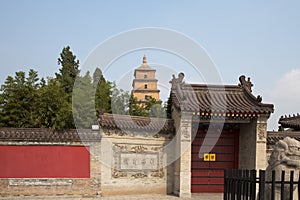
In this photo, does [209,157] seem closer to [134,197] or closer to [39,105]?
[134,197]

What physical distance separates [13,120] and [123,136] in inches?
180

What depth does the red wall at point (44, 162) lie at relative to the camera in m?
10.2

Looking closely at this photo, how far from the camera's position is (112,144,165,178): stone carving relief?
11469mm

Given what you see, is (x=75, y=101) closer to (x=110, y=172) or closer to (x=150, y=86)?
(x=110, y=172)

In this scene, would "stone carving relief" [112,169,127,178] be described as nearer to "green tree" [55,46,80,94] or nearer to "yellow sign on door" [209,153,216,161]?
"yellow sign on door" [209,153,216,161]

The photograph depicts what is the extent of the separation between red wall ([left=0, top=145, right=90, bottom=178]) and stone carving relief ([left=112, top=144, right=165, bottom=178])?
1.12 m

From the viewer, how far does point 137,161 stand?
11.8 metres

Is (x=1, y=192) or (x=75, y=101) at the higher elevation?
(x=75, y=101)

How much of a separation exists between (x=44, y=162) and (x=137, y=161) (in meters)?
3.08

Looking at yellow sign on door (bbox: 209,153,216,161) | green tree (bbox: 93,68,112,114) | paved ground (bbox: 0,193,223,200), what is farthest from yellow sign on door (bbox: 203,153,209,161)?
green tree (bbox: 93,68,112,114)

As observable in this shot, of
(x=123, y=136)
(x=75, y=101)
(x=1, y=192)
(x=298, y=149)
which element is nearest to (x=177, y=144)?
(x=123, y=136)

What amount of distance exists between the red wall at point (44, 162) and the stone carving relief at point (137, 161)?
1.12m

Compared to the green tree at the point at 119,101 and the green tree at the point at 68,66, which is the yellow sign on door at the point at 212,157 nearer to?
the green tree at the point at 119,101

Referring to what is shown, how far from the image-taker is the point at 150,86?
3384 cm
